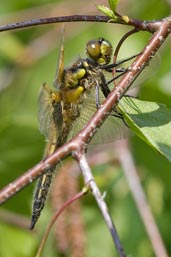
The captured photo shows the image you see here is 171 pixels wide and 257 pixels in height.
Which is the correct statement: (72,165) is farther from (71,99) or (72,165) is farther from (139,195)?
(71,99)

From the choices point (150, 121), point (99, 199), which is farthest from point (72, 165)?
point (99, 199)

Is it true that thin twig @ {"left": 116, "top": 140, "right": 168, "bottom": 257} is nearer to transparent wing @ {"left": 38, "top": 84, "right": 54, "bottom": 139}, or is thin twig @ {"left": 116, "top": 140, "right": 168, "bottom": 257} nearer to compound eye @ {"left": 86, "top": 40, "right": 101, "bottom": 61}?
transparent wing @ {"left": 38, "top": 84, "right": 54, "bottom": 139}

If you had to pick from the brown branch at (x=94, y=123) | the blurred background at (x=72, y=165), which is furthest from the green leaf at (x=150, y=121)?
the blurred background at (x=72, y=165)

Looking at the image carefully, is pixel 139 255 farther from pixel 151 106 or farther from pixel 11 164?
pixel 151 106

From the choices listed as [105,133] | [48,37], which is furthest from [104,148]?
[105,133]

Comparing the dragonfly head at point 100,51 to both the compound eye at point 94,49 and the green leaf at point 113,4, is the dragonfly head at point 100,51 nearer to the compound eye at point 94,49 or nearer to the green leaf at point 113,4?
the compound eye at point 94,49

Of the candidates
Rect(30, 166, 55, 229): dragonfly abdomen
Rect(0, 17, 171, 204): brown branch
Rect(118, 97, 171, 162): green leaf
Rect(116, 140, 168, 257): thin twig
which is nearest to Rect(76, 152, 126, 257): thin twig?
Rect(0, 17, 171, 204): brown branch

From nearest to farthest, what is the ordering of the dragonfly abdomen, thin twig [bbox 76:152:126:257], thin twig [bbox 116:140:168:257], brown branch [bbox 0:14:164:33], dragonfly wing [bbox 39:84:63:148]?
thin twig [bbox 76:152:126:257] < brown branch [bbox 0:14:164:33] < the dragonfly abdomen < dragonfly wing [bbox 39:84:63:148] < thin twig [bbox 116:140:168:257]
